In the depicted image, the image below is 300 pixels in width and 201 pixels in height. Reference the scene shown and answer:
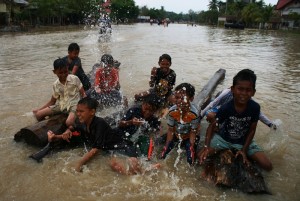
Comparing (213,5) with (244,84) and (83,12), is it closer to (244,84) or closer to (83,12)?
(83,12)

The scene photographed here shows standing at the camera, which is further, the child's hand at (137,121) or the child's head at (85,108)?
the child's hand at (137,121)

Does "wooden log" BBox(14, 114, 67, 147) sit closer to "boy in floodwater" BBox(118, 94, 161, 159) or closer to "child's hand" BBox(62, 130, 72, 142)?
"child's hand" BBox(62, 130, 72, 142)

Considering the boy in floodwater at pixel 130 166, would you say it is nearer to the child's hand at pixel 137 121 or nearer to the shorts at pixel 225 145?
the child's hand at pixel 137 121

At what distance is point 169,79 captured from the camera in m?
6.06

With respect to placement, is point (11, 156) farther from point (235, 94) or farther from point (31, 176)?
point (235, 94)

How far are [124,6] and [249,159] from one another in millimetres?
89029

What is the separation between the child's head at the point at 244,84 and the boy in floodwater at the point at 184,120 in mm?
680

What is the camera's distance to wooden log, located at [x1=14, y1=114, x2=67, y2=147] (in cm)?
441

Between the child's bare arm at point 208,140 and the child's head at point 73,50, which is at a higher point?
the child's head at point 73,50

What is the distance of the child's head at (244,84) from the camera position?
348 cm

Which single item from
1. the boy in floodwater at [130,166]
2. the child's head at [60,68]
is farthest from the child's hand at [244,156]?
the child's head at [60,68]

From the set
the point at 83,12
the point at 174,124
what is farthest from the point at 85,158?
the point at 83,12

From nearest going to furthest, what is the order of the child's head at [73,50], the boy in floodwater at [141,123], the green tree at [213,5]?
the boy in floodwater at [141,123] < the child's head at [73,50] < the green tree at [213,5]

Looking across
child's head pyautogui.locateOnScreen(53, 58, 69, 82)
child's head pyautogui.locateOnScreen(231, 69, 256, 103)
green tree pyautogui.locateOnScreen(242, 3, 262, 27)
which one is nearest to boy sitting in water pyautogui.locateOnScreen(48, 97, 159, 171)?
child's head pyautogui.locateOnScreen(53, 58, 69, 82)
